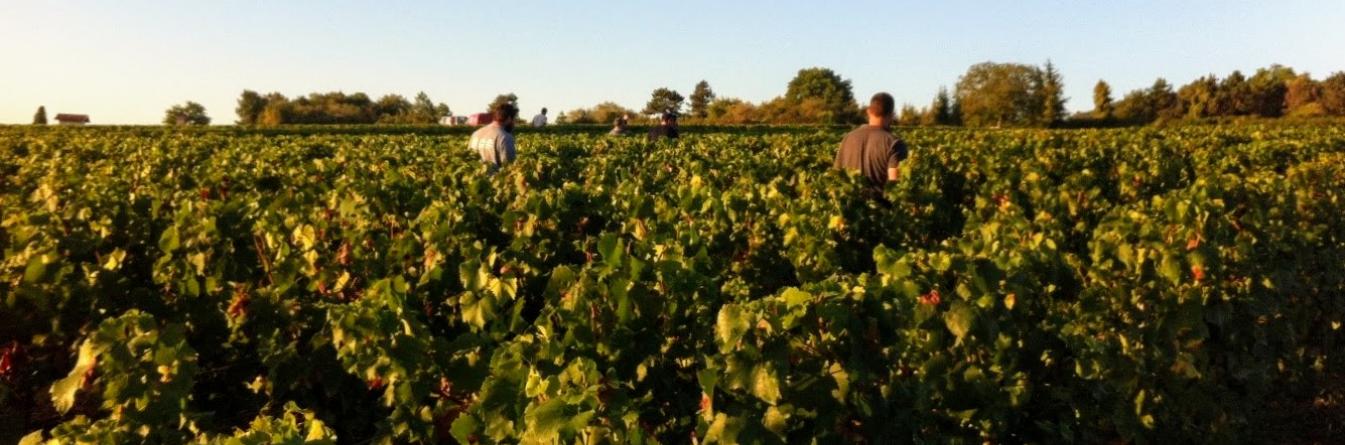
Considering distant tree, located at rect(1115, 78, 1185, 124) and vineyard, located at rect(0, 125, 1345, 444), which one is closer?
vineyard, located at rect(0, 125, 1345, 444)

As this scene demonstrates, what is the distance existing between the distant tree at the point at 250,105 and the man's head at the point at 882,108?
112095 mm

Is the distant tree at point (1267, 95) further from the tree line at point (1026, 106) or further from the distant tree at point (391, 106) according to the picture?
the distant tree at point (391, 106)

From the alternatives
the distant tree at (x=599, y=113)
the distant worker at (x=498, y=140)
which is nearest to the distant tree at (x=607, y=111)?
the distant tree at (x=599, y=113)

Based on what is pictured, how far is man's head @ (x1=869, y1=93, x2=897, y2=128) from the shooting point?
21.3 feet

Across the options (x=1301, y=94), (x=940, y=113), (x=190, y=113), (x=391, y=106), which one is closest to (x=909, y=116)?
(x=940, y=113)

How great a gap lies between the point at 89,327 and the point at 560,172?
14.7ft

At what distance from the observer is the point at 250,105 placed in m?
109

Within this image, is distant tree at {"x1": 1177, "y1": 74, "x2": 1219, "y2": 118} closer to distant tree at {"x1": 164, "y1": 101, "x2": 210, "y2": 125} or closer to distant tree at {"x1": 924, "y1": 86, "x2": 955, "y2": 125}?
distant tree at {"x1": 924, "y1": 86, "x2": 955, "y2": 125}

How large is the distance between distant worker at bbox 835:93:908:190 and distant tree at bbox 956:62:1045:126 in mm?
77159

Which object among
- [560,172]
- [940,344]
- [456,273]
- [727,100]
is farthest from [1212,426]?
[727,100]

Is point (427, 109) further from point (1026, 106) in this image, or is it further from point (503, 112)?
point (503, 112)

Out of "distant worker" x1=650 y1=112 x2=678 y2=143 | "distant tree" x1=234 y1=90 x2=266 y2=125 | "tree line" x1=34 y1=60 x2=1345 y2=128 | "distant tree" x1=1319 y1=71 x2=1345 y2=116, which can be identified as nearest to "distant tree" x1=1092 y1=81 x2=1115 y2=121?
"tree line" x1=34 y1=60 x2=1345 y2=128

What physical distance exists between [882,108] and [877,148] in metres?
0.30

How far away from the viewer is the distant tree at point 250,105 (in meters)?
107
